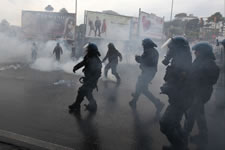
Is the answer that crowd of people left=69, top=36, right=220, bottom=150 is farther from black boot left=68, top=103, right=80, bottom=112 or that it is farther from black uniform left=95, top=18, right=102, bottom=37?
black uniform left=95, top=18, right=102, bottom=37

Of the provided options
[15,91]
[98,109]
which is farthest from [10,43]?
[98,109]

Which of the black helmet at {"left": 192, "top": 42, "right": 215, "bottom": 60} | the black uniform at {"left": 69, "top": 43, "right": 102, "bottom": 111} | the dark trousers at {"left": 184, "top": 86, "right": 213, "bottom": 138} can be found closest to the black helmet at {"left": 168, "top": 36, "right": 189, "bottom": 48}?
the black helmet at {"left": 192, "top": 42, "right": 215, "bottom": 60}

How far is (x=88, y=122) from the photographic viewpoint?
13.7 feet

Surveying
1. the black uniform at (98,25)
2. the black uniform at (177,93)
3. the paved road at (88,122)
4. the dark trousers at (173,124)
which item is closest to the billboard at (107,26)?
the black uniform at (98,25)

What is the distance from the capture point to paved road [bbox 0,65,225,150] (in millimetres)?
3402

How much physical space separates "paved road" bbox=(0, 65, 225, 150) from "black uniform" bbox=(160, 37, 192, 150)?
0.39 metres

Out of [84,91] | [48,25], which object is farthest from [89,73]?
[48,25]

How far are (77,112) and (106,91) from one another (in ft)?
7.80

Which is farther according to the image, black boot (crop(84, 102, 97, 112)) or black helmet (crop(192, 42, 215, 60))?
black boot (crop(84, 102, 97, 112))

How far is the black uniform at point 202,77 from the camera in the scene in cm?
330

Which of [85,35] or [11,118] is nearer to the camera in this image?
[11,118]

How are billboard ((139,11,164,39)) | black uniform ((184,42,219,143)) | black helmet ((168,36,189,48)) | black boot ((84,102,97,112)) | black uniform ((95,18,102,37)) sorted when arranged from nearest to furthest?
black helmet ((168,36,189,48)) < black uniform ((184,42,219,143)) < black boot ((84,102,97,112)) < black uniform ((95,18,102,37)) < billboard ((139,11,164,39))

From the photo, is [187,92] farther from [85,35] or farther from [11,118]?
[85,35]

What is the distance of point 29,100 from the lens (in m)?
5.52
